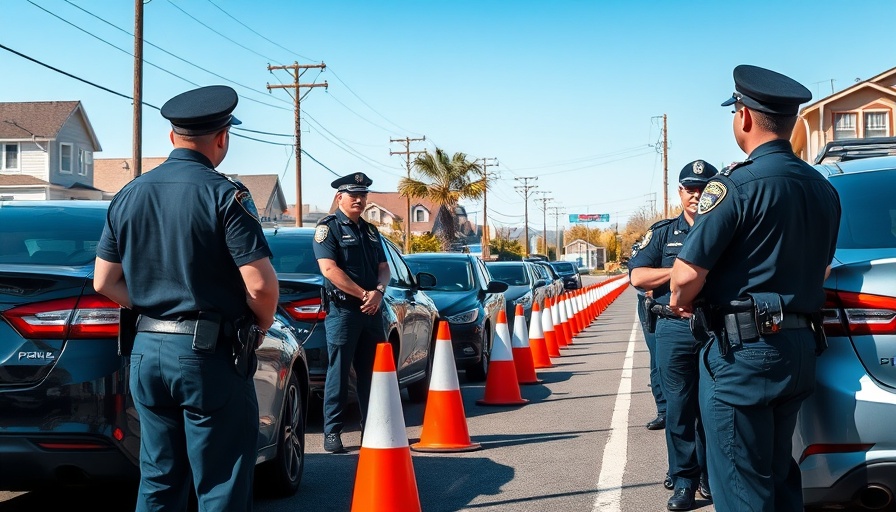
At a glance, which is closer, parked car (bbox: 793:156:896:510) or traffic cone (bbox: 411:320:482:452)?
parked car (bbox: 793:156:896:510)

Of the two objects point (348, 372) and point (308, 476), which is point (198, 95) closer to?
point (308, 476)

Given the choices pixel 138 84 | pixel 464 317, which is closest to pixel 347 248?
pixel 464 317

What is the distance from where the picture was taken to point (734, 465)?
13.9 ft

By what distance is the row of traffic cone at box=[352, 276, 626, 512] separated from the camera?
238 inches

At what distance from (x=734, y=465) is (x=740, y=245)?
82 centimetres

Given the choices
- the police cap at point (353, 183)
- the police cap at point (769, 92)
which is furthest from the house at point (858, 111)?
the police cap at point (769, 92)

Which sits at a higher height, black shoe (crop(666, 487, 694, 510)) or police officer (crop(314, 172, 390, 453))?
police officer (crop(314, 172, 390, 453))

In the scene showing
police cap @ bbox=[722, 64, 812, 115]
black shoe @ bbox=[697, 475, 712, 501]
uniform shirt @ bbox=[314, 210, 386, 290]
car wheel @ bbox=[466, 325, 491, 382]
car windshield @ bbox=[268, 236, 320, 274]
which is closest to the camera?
police cap @ bbox=[722, 64, 812, 115]

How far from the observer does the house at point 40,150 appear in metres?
48.6

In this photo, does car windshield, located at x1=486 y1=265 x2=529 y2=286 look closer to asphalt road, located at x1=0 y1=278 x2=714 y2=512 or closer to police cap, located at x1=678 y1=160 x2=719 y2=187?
asphalt road, located at x1=0 y1=278 x2=714 y2=512

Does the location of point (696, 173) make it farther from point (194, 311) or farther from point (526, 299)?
point (526, 299)

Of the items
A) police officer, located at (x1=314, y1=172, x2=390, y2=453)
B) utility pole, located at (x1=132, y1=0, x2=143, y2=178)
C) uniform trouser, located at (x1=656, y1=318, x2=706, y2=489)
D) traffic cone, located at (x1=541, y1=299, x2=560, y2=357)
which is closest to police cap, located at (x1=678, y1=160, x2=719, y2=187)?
uniform trouser, located at (x1=656, y1=318, x2=706, y2=489)

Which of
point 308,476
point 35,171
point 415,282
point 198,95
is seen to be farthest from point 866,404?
point 35,171

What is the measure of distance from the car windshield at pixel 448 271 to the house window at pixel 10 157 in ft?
126
